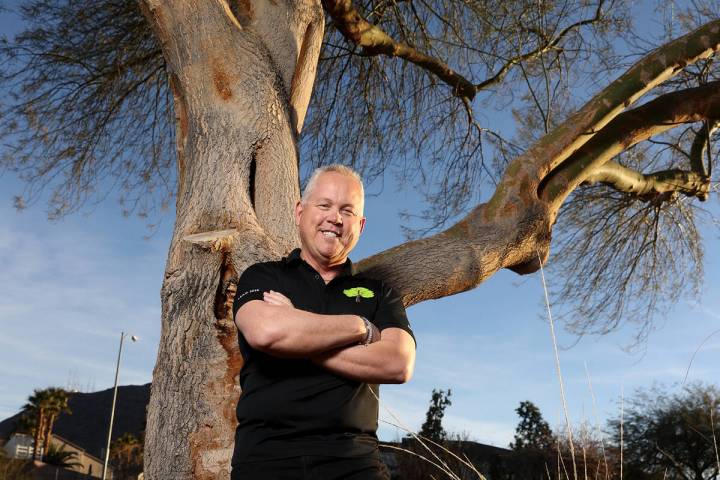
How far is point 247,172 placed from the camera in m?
4.12

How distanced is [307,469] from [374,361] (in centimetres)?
40

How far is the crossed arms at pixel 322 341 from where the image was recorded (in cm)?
221

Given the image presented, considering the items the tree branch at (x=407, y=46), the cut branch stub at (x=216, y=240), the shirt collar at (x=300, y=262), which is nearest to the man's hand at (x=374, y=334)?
the shirt collar at (x=300, y=262)

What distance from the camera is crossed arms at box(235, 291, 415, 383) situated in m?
2.21

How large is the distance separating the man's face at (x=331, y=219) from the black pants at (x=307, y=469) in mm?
770

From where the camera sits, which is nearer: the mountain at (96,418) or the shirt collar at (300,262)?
the shirt collar at (300,262)

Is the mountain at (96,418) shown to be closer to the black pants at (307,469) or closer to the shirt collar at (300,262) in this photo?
the shirt collar at (300,262)

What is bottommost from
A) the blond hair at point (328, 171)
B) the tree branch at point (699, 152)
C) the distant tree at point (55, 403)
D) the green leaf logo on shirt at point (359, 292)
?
the green leaf logo on shirt at point (359, 292)

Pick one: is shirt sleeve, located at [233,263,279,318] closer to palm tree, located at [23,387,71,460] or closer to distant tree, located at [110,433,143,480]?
distant tree, located at [110,433,143,480]

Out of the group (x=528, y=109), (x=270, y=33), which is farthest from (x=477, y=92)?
(x=270, y=33)

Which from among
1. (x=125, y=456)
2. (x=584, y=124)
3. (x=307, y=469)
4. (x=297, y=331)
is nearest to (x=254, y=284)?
(x=297, y=331)

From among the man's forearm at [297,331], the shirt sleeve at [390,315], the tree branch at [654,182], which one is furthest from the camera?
the tree branch at [654,182]

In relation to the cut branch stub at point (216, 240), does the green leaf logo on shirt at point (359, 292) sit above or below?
below

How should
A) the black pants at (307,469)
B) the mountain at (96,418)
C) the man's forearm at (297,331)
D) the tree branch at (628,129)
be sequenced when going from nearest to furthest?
1. the black pants at (307,469)
2. the man's forearm at (297,331)
3. the tree branch at (628,129)
4. the mountain at (96,418)
